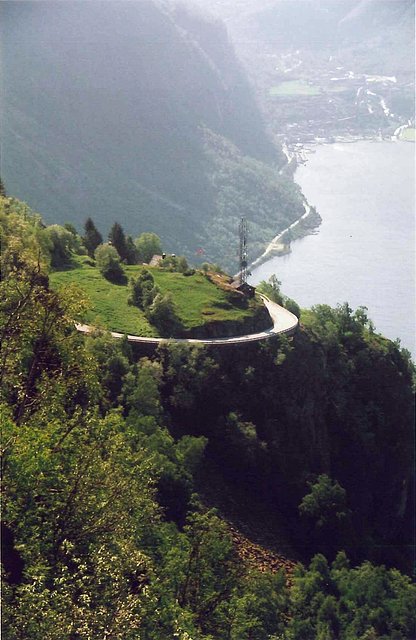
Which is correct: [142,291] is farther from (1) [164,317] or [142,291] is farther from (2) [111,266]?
(2) [111,266]

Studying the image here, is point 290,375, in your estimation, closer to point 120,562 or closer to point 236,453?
point 236,453

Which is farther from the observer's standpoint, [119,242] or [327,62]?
[327,62]

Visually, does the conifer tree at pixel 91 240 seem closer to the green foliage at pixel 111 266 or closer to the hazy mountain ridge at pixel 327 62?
the green foliage at pixel 111 266

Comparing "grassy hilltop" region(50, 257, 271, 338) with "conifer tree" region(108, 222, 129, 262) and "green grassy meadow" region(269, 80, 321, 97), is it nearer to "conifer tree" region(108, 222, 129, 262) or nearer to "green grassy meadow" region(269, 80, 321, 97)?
"conifer tree" region(108, 222, 129, 262)

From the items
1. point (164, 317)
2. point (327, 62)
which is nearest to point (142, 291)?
point (164, 317)

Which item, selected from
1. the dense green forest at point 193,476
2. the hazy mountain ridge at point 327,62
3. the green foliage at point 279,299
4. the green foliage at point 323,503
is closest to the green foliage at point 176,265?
the green foliage at point 279,299

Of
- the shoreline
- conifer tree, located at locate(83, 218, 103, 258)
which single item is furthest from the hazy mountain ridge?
conifer tree, located at locate(83, 218, 103, 258)
